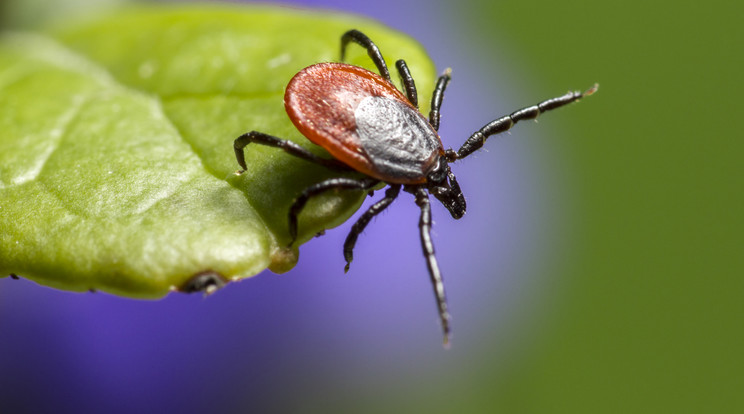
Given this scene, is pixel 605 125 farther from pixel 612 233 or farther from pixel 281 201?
pixel 281 201

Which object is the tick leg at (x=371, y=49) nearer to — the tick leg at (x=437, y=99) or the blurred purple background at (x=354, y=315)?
the tick leg at (x=437, y=99)

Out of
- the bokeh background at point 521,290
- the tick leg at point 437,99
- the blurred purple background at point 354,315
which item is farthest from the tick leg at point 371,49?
the bokeh background at point 521,290

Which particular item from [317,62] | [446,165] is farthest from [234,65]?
[446,165]

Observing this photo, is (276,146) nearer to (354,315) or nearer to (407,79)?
(407,79)

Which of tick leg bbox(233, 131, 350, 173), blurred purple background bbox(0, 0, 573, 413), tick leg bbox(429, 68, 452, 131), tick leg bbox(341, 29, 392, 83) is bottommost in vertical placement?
blurred purple background bbox(0, 0, 573, 413)

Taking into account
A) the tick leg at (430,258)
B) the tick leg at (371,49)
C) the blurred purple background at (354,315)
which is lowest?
the blurred purple background at (354,315)

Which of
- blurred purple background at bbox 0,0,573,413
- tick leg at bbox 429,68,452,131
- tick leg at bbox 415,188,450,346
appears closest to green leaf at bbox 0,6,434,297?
tick leg at bbox 429,68,452,131

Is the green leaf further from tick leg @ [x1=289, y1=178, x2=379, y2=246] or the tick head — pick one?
the tick head
